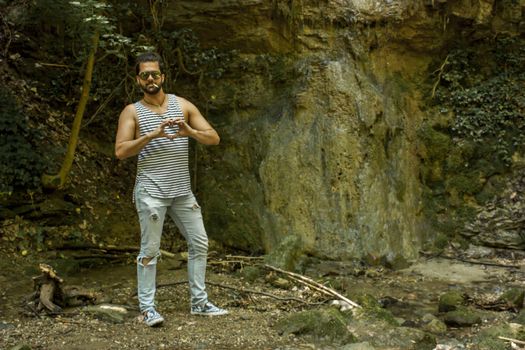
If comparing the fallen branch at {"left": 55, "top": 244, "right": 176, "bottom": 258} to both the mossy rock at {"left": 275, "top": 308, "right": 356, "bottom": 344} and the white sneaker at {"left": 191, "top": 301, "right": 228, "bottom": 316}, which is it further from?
the mossy rock at {"left": 275, "top": 308, "right": 356, "bottom": 344}

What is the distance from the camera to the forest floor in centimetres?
413

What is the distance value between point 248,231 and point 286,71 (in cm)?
238

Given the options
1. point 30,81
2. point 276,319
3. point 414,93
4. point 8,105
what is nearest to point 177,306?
point 276,319

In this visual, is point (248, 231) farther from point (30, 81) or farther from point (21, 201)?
point (30, 81)

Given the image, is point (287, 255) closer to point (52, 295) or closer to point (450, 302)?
point (450, 302)

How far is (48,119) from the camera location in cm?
782

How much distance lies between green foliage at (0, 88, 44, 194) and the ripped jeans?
2943mm

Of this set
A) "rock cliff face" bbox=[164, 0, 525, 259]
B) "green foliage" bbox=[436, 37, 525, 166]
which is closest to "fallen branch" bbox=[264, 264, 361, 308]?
"rock cliff face" bbox=[164, 0, 525, 259]

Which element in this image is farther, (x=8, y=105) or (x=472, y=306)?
(x=8, y=105)

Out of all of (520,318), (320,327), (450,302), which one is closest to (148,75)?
(320,327)

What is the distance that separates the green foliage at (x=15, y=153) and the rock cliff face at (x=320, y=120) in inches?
93.5

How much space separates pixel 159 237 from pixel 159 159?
0.58 metres

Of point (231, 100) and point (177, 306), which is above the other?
point (231, 100)

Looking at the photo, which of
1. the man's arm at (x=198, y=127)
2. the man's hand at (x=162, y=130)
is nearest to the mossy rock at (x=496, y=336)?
the man's arm at (x=198, y=127)
